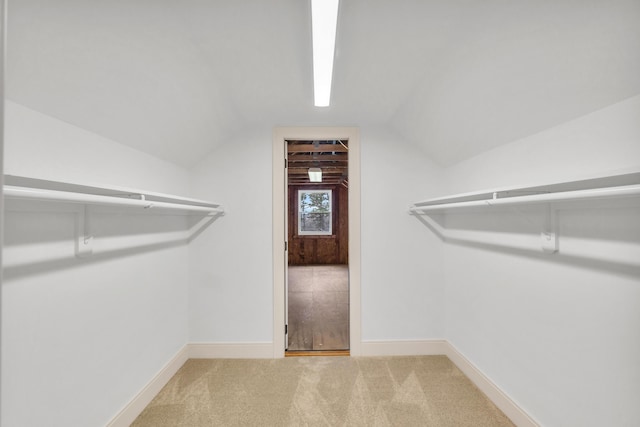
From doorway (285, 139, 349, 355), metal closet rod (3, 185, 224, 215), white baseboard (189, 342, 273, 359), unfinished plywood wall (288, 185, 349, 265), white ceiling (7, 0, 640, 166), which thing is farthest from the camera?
unfinished plywood wall (288, 185, 349, 265)

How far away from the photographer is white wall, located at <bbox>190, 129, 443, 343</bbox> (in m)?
2.36

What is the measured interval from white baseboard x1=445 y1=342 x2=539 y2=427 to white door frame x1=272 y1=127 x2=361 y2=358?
30.4 inches

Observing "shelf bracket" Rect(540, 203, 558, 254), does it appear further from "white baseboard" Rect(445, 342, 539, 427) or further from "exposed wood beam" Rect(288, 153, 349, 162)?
"exposed wood beam" Rect(288, 153, 349, 162)

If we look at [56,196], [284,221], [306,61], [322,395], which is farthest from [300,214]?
[56,196]

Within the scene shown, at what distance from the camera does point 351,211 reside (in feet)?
7.86

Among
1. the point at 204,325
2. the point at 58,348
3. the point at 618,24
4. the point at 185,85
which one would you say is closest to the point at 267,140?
the point at 185,85

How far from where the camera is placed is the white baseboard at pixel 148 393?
1547 millimetres

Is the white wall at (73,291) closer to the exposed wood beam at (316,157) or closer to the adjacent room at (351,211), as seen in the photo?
the adjacent room at (351,211)

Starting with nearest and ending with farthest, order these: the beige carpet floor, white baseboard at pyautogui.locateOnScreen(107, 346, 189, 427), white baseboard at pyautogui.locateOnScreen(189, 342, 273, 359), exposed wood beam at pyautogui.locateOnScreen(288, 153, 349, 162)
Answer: white baseboard at pyautogui.locateOnScreen(107, 346, 189, 427)
the beige carpet floor
white baseboard at pyautogui.locateOnScreen(189, 342, 273, 359)
exposed wood beam at pyautogui.locateOnScreen(288, 153, 349, 162)

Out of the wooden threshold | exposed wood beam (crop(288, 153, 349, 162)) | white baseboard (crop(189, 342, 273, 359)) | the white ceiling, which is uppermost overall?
exposed wood beam (crop(288, 153, 349, 162))

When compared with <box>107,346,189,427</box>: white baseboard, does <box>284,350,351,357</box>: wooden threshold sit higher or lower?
lower

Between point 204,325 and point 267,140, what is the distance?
5.49 feet

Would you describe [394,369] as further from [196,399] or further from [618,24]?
[618,24]

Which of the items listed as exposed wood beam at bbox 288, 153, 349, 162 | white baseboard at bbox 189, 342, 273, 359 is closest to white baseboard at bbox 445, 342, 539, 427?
white baseboard at bbox 189, 342, 273, 359
